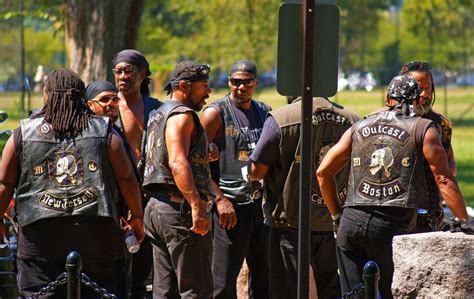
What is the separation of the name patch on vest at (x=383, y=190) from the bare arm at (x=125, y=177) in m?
1.47

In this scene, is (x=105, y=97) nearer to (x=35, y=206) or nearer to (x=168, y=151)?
(x=168, y=151)

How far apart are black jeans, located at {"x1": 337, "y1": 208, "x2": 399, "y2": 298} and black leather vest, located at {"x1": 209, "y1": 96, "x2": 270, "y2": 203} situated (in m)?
1.65

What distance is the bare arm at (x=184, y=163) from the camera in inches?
291

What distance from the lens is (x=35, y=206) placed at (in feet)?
22.5

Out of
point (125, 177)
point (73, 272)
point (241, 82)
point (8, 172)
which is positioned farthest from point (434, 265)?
point (241, 82)

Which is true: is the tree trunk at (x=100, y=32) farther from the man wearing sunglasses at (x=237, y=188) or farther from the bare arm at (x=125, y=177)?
the bare arm at (x=125, y=177)

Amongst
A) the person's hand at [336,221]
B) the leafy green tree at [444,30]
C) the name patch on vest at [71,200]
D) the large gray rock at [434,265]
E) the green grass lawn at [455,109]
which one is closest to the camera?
the large gray rock at [434,265]

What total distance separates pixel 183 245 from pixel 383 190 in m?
1.38

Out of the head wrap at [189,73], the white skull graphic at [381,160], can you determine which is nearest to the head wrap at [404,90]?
the white skull graphic at [381,160]

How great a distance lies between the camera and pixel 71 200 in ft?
22.4

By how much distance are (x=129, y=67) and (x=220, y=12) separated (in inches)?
1276

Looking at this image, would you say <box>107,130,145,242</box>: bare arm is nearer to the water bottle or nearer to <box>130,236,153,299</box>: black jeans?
the water bottle

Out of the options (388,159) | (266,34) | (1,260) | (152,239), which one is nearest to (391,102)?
Answer: (388,159)

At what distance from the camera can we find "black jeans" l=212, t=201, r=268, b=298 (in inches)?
347
